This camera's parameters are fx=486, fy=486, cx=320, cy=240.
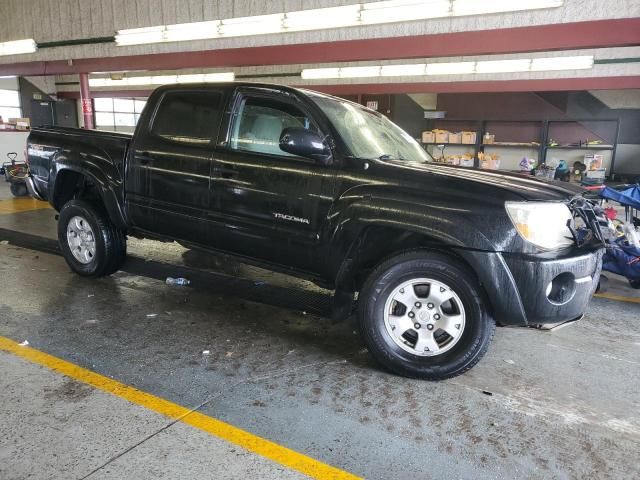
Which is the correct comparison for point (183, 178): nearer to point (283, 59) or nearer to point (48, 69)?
point (283, 59)

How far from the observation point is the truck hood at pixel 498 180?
289 cm

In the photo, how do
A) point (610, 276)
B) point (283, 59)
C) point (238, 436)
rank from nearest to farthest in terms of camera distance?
point (238, 436), point (610, 276), point (283, 59)

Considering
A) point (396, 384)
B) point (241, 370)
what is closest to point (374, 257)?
point (396, 384)

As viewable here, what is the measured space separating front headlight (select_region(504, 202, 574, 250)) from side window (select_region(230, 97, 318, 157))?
5.32 feet

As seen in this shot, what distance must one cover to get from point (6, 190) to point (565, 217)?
1385cm

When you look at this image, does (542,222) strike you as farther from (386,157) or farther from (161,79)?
(161,79)

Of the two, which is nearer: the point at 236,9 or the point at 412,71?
the point at 236,9

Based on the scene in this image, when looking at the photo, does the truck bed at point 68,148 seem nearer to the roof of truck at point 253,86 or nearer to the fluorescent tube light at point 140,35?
the roof of truck at point 253,86

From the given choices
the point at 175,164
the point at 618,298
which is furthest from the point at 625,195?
the point at 175,164

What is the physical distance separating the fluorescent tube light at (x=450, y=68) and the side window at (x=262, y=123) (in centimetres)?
1078

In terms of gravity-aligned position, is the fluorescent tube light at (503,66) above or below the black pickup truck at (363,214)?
above

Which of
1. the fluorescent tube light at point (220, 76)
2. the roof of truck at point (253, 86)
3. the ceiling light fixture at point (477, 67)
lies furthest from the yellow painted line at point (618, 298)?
the fluorescent tube light at point (220, 76)

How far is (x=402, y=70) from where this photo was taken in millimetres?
14094

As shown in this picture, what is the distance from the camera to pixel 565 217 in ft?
9.81
